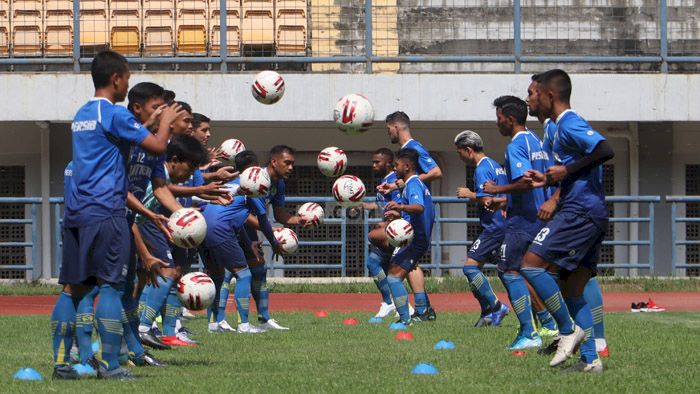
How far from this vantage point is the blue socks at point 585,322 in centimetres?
852

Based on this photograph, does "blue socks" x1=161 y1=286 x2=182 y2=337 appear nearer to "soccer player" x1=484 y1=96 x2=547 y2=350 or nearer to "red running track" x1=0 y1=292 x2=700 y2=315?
"soccer player" x1=484 y1=96 x2=547 y2=350

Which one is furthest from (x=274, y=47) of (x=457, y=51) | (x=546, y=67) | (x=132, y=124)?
(x=132, y=124)

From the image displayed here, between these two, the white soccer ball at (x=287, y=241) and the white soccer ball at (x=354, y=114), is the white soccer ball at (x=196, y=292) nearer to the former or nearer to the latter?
the white soccer ball at (x=287, y=241)

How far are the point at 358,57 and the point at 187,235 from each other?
47.7 feet

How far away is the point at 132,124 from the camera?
8070mm

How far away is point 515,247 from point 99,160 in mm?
4159

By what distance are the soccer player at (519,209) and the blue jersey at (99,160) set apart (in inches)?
139

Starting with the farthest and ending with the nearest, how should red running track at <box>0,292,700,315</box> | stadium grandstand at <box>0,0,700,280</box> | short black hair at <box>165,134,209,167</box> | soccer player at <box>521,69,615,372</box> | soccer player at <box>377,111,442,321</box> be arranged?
stadium grandstand at <box>0,0,700,280</box>
red running track at <box>0,292,700,315</box>
soccer player at <box>377,111,442,321</box>
short black hair at <box>165,134,209,167</box>
soccer player at <box>521,69,615,372</box>

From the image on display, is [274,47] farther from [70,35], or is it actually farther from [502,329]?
[502,329]

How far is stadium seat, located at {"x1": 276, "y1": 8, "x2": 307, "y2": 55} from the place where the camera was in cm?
2431

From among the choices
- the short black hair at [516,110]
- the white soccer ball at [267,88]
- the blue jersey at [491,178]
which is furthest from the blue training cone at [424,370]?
the white soccer ball at [267,88]

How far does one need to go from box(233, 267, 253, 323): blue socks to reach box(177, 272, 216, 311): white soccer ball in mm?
2668

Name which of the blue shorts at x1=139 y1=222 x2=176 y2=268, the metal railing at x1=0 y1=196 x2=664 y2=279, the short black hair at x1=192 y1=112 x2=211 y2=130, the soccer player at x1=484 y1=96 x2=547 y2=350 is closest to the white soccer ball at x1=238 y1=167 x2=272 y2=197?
the short black hair at x1=192 y1=112 x2=211 y2=130

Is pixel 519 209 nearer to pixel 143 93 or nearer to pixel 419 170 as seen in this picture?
pixel 143 93
